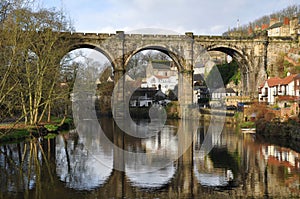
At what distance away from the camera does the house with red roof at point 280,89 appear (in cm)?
3684

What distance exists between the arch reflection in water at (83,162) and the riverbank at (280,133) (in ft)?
34.5

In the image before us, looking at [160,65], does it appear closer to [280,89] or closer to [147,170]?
[280,89]

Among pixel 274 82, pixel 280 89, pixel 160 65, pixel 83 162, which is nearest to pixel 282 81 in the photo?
pixel 280 89

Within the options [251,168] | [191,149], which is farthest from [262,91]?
[251,168]

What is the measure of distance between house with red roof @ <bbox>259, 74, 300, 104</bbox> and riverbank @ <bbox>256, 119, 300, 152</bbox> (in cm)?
633

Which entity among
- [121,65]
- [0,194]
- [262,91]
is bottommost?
[0,194]

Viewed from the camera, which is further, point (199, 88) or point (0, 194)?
point (199, 88)

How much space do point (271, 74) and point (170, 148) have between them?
97.9 ft

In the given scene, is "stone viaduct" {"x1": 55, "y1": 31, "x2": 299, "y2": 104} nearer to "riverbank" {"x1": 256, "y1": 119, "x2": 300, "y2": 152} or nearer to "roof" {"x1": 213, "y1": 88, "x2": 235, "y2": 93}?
"roof" {"x1": 213, "y1": 88, "x2": 235, "y2": 93}

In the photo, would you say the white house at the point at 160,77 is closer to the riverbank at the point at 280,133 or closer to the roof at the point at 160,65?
the roof at the point at 160,65

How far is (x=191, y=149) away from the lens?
2253cm

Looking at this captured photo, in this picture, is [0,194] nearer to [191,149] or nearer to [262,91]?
[191,149]

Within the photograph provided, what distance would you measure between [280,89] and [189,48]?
476 inches

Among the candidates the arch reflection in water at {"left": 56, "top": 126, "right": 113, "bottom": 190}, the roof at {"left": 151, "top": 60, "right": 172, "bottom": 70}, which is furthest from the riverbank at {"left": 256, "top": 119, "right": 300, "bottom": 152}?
the roof at {"left": 151, "top": 60, "right": 172, "bottom": 70}
